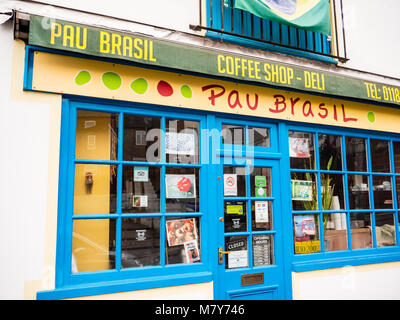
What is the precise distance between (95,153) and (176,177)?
94 centimetres

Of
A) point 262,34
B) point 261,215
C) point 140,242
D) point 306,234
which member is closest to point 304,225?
point 306,234

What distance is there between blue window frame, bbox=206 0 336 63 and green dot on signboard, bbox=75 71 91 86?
1595 mm

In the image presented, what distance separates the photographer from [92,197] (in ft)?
10.3

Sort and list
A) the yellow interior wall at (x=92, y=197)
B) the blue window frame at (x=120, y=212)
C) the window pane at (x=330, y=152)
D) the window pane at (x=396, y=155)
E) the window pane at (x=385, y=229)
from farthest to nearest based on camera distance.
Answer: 1. the window pane at (x=396, y=155)
2. the window pane at (x=385, y=229)
3. the window pane at (x=330, y=152)
4. the yellow interior wall at (x=92, y=197)
5. the blue window frame at (x=120, y=212)

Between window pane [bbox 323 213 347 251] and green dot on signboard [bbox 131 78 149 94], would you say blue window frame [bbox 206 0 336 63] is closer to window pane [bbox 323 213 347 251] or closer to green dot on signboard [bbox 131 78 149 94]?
green dot on signboard [bbox 131 78 149 94]

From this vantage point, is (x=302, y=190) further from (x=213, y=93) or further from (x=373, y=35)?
(x=373, y=35)

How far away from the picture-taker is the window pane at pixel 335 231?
4332mm

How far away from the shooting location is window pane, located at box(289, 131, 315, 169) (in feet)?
13.9

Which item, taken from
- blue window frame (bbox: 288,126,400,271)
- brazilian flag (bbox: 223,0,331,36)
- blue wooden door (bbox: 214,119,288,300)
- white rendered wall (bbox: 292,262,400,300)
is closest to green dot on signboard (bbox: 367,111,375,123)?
blue window frame (bbox: 288,126,400,271)

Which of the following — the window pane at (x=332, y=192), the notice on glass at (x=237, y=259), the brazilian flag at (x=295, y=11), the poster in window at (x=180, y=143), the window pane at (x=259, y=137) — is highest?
the brazilian flag at (x=295, y=11)

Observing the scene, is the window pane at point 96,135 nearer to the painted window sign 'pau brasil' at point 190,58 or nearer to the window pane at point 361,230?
the painted window sign 'pau brasil' at point 190,58

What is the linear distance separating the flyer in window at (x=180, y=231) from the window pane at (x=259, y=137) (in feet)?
4.29

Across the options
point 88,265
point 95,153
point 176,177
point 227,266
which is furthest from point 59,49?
point 227,266

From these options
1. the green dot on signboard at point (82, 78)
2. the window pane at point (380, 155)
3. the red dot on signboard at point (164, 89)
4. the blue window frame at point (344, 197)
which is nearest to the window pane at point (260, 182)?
the blue window frame at point (344, 197)
